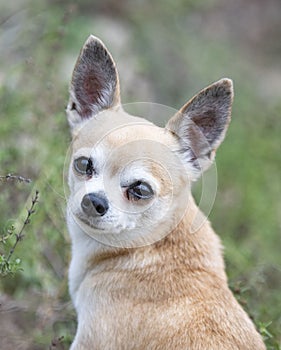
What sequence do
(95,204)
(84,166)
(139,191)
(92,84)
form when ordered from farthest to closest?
(92,84) → (84,166) → (139,191) → (95,204)

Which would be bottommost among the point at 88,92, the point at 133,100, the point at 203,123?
the point at 133,100

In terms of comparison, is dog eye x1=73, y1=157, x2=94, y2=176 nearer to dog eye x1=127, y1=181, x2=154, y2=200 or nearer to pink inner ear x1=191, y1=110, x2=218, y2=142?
dog eye x1=127, y1=181, x2=154, y2=200

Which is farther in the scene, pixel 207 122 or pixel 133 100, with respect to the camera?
pixel 133 100

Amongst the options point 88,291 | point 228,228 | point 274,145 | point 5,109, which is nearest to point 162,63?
point 274,145

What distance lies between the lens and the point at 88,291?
4.20m

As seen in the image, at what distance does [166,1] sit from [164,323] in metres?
8.39

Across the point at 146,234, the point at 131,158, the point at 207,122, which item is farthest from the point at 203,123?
the point at 146,234

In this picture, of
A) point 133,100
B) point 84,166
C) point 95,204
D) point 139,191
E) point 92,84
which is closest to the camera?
point 95,204

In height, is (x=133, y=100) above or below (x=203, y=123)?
below

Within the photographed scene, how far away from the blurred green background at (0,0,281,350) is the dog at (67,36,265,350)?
46 cm

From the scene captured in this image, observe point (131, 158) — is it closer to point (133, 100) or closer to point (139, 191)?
point (139, 191)

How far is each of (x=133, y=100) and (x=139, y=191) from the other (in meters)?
3.55

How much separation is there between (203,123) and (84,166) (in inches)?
30.6

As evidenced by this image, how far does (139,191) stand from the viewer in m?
4.12
